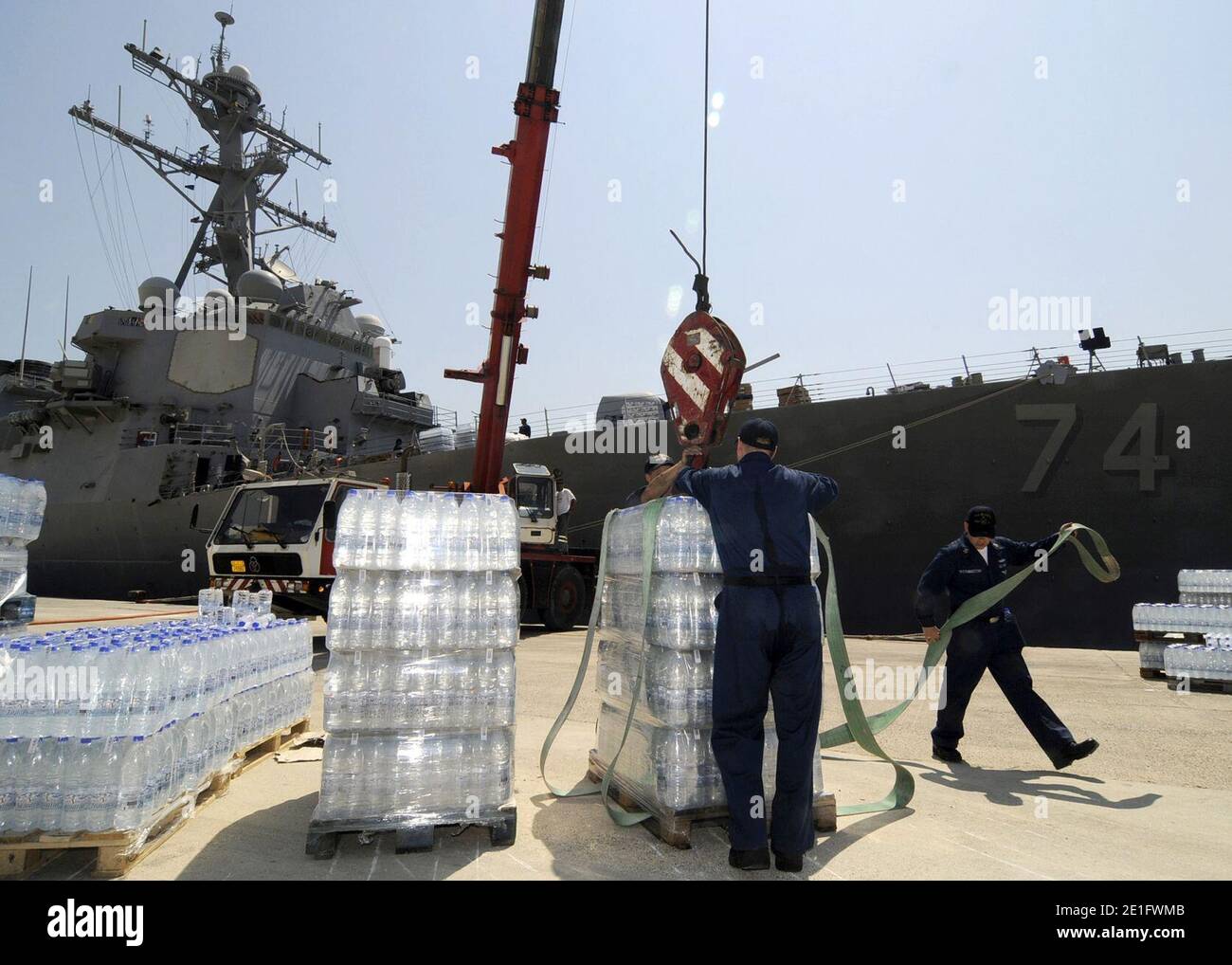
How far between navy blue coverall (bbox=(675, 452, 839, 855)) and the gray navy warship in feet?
21.8

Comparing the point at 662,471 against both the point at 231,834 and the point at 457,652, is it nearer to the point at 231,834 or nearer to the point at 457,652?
the point at 457,652

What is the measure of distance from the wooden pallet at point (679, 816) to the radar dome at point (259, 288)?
2341 centimetres

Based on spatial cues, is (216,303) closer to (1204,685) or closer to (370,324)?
(370,324)

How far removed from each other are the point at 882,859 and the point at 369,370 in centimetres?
2362

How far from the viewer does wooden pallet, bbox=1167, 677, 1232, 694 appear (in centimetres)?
735

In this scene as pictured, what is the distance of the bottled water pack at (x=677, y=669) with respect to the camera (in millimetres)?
3516

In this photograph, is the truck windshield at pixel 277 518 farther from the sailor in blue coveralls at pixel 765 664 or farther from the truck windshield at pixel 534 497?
the sailor in blue coveralls at pixel 765 664

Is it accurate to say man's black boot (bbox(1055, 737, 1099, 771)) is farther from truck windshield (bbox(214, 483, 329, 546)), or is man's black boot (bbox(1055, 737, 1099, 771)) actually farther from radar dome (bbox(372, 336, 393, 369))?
radar dome (bbox(372, 336, 393, 369))

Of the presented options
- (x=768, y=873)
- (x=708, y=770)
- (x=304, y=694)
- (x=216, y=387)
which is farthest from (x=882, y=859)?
(x=216, y=387)

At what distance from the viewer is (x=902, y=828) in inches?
146

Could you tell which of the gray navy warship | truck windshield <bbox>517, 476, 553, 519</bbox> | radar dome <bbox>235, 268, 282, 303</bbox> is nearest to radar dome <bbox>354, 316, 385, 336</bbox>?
the gray navy warship

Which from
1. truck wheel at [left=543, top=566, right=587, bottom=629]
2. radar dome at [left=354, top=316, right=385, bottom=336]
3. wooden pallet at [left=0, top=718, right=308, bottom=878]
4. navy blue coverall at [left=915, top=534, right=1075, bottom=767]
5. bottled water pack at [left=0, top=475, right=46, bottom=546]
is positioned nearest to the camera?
wooden pallet at [left=0, top=718, right=308, bottom=878]

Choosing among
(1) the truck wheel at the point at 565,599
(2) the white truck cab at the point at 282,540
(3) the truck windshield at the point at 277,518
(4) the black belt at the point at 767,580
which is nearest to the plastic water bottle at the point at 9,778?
(4) the black belt at the point at 767,580
